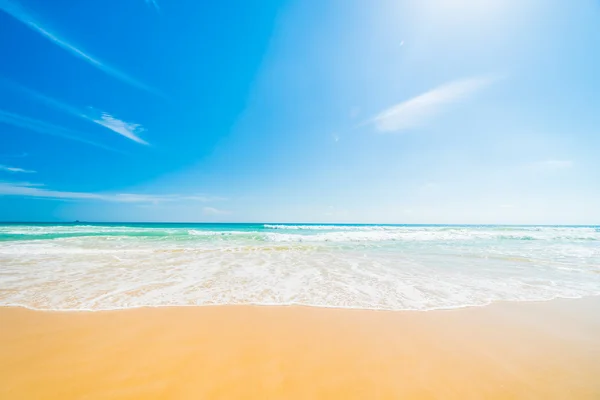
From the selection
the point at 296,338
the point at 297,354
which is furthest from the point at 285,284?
the point at 297,354

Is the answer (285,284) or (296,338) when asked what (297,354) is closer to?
(296,338)

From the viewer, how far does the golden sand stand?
2.21 metres

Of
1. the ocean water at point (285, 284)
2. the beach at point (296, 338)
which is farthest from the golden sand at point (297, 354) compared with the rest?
the ocean water at point (285, 284)

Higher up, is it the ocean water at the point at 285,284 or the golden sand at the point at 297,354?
the ocean water at the point at 285,284

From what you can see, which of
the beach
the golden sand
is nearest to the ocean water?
the beach

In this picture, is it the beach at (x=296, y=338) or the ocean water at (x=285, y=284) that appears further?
the ocean water at (x=285, y=284)

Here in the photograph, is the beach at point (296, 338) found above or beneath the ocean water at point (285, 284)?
beneath

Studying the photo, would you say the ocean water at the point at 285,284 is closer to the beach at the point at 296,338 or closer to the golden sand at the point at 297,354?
the beach at the point at 296,338

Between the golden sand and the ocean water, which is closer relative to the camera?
the golden sand

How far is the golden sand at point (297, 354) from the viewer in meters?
2.21

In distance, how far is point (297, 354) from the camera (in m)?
2.76

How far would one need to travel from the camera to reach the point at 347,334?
127 inches

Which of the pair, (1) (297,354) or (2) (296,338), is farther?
(2) (296,338)

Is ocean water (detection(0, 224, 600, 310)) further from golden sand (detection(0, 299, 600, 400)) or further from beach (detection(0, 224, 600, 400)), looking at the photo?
golden sand (detection(0, 299, 600, 400))
